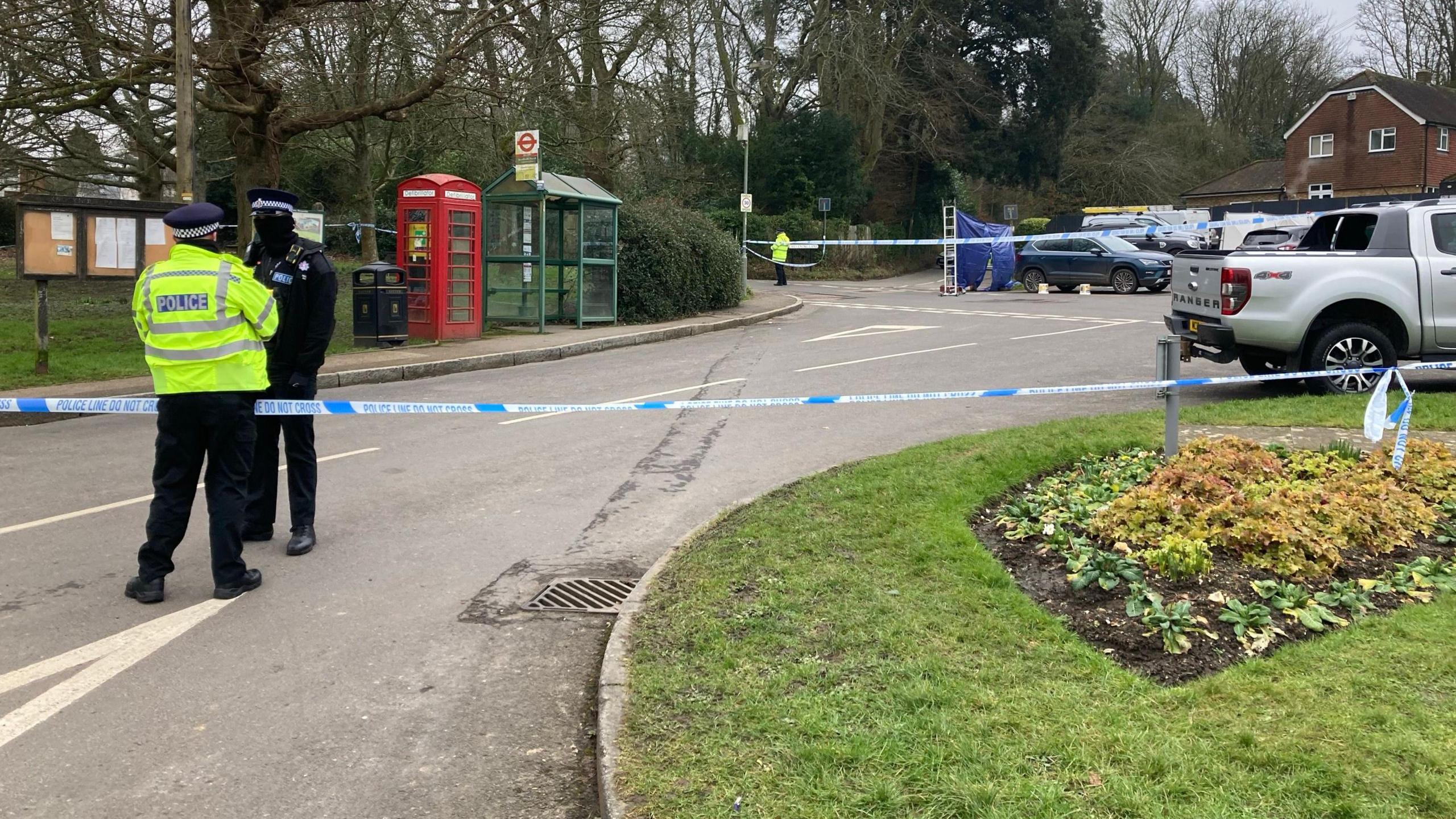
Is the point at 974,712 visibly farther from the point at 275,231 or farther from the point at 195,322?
the point at 275,231

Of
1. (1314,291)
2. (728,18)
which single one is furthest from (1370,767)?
(728,18)

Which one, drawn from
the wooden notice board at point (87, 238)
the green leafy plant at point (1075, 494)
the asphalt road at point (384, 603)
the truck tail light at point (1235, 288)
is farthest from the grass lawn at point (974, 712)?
the wooden notice board at point (87, 238)

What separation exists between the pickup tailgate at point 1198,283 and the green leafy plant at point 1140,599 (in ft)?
21.8

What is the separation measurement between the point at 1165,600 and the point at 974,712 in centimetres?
153

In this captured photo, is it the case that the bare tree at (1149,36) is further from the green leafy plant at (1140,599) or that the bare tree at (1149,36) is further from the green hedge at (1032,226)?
the green leafy plant at (1140,599)

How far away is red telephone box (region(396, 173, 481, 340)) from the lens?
1750 centimetres

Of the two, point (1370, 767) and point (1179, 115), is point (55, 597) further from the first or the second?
point (1179, 115)

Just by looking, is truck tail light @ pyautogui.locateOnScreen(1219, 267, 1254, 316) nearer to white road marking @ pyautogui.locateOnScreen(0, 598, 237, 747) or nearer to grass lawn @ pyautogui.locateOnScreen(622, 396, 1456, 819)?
grass lawn @ pyautogui.locateOnScreen(622, 396, 1456, 819)

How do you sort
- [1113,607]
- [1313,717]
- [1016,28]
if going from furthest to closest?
[1016,28] < [1113,607] < [1313,717]

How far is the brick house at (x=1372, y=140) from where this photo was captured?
5194 centimetres

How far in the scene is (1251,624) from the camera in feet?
15.3

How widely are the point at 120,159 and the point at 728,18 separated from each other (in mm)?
23418

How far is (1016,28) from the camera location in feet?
157

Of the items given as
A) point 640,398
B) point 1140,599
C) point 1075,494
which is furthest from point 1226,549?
point 640,398
